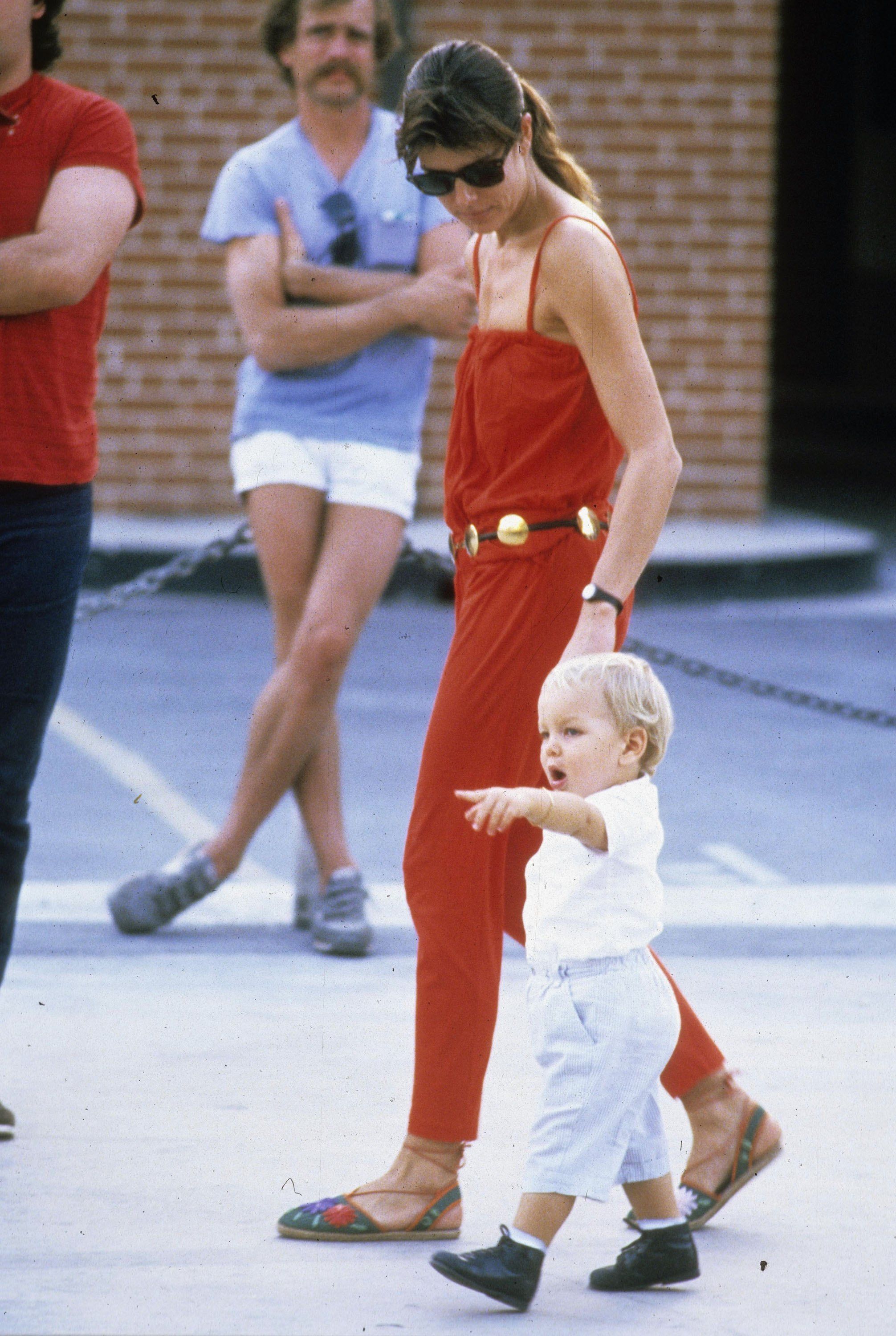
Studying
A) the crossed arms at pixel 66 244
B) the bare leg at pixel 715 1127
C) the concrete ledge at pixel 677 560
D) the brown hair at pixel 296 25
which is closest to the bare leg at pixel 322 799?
the brown hair at pixel 296 25

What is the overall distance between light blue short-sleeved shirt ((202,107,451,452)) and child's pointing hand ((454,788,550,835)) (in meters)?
2.43

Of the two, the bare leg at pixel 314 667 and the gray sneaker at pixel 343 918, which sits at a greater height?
the bare leg at pixel 314 667

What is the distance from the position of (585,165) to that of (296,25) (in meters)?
7.16

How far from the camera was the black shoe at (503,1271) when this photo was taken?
3156 mm

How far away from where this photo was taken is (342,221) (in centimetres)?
536

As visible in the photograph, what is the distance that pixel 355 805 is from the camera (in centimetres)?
696

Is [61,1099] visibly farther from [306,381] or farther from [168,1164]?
[306,381]

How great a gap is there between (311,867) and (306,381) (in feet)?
3.97

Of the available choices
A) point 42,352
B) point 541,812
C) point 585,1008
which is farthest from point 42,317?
point 585,1008

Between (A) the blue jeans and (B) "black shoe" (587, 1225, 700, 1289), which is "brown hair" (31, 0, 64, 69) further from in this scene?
(B) "black shoe" (587, 1225, 700, 1289)

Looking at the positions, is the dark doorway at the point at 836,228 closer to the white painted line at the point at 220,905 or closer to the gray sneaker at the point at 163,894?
the white painted line at the point at 220,905

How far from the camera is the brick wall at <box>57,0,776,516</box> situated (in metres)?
12.2

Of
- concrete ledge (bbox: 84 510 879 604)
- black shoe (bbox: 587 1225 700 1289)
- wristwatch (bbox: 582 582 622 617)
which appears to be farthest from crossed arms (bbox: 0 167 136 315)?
concrete ledge (bbox: 84 510 879 604)

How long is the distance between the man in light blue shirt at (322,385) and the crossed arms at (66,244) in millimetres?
1372
